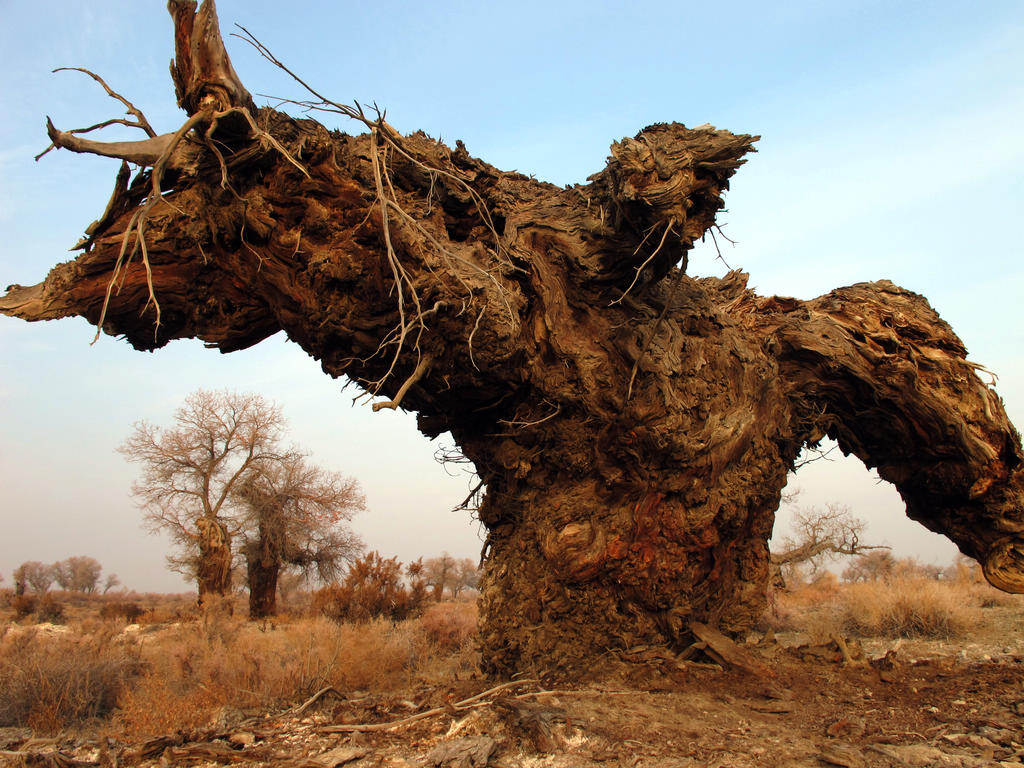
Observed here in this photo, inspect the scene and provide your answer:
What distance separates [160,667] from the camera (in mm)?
8039

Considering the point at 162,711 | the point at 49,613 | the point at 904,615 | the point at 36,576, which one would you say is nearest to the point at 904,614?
the point at 904,615

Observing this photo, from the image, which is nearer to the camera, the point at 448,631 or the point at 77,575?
the point at 448,631

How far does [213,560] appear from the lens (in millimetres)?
15844

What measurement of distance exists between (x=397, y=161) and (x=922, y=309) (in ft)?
20.3

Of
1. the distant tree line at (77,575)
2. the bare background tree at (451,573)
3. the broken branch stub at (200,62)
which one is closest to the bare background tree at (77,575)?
the distant tree line at (77,575)

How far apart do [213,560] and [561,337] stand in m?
13.7

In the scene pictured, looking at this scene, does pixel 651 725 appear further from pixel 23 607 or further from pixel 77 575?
pixel 77 575

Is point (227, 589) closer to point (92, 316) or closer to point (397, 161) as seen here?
point (92, 316)

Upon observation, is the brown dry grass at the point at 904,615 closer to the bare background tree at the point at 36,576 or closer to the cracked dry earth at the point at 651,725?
the cracked dry earth at the point at 651,725

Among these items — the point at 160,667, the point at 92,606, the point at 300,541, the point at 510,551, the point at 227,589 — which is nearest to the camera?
the point at 510,551

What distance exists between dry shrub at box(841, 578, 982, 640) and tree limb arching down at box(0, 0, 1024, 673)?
2.41 m

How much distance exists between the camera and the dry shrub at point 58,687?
5.97 metres

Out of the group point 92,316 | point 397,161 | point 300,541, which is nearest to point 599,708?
point 397,161

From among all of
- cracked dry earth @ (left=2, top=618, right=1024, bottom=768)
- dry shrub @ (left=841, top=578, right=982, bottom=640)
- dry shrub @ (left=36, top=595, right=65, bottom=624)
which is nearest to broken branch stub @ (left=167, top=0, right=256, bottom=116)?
cracked dry earth @ (left=2, top=618, right=1024, bottom=768)
